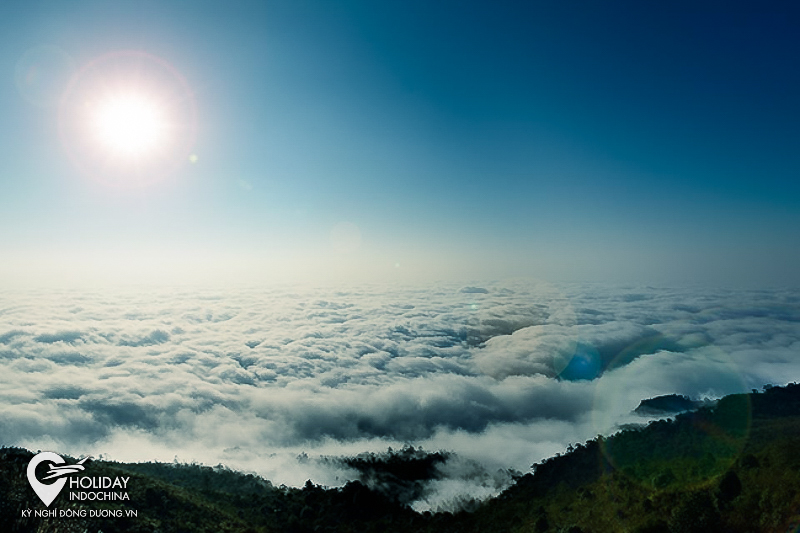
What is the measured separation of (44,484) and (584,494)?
4885 centimetres

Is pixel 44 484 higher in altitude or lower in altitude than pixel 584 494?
higher

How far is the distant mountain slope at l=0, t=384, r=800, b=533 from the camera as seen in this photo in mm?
29031

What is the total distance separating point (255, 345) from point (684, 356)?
192538 mm

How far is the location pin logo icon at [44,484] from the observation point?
27.0 metres

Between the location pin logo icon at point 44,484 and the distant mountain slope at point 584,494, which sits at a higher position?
the location pin logo icon at point 44,484

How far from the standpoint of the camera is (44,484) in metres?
27.1

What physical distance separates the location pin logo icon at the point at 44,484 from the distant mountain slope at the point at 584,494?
9.36 ft

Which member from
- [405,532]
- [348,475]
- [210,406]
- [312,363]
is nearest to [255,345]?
[312,363]

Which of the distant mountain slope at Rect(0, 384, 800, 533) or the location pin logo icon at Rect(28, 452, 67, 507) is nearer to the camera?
the location pin logo icon at Rect(28, 452, 67, 507)

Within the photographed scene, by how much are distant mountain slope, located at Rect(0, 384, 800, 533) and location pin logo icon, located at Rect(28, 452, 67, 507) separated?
285 centimetres

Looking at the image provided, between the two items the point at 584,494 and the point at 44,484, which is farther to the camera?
the point at 584,494

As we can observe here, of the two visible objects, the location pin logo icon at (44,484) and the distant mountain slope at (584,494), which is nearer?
the location pin logo icon at (44,484)

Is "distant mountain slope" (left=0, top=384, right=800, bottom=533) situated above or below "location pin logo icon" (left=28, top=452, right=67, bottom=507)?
below

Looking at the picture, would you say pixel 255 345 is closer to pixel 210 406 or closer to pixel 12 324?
pixel 210 406
